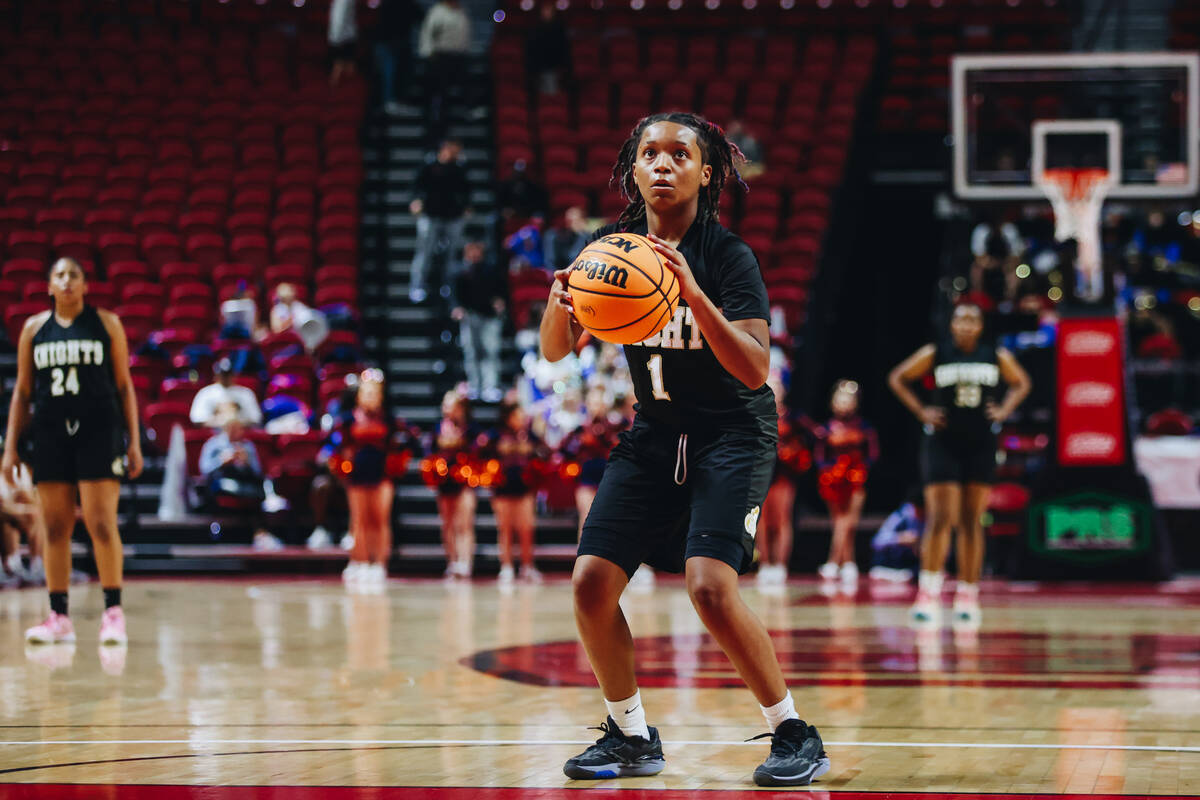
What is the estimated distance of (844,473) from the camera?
41.4ft

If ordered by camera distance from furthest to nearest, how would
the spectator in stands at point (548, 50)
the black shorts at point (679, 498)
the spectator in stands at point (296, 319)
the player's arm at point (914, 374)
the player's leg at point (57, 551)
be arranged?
the spectator in stands at point (548, 50), the spectator in stands at point (296, 319), the player's arm at point (914, 374), the player's leg at point (57, 551), the black shorts at point (679, 498)

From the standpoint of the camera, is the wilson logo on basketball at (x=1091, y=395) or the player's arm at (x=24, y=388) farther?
the wilson logo on basketball at (x=1091, y=395)

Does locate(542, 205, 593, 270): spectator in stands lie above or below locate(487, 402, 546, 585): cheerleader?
above

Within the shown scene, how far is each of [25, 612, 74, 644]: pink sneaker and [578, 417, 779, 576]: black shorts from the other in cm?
439

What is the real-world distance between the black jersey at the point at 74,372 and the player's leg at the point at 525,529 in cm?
552

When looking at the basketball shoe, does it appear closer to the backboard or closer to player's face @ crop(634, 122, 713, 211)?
player's face @ crop(634, 122, 713, 211)

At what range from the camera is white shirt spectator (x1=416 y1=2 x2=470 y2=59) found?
17.6 metres

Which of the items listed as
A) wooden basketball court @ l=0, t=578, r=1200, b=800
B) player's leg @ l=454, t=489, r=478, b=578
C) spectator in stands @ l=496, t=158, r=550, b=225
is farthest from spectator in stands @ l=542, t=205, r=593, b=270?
wooden basketball court @ l=0, t=578, r=1200, b=800

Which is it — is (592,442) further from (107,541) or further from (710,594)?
(710,594)

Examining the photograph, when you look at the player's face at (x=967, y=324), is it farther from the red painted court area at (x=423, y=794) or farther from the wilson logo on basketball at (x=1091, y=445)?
the red painted court area at (x=423, y=794)

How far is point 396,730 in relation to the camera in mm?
5008

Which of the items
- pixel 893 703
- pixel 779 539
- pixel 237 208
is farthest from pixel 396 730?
pixel 237 208

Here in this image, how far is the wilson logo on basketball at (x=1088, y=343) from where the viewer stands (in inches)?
480

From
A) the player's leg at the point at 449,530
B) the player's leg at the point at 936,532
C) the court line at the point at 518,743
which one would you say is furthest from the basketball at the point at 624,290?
the player's leg at the point at 449,530
